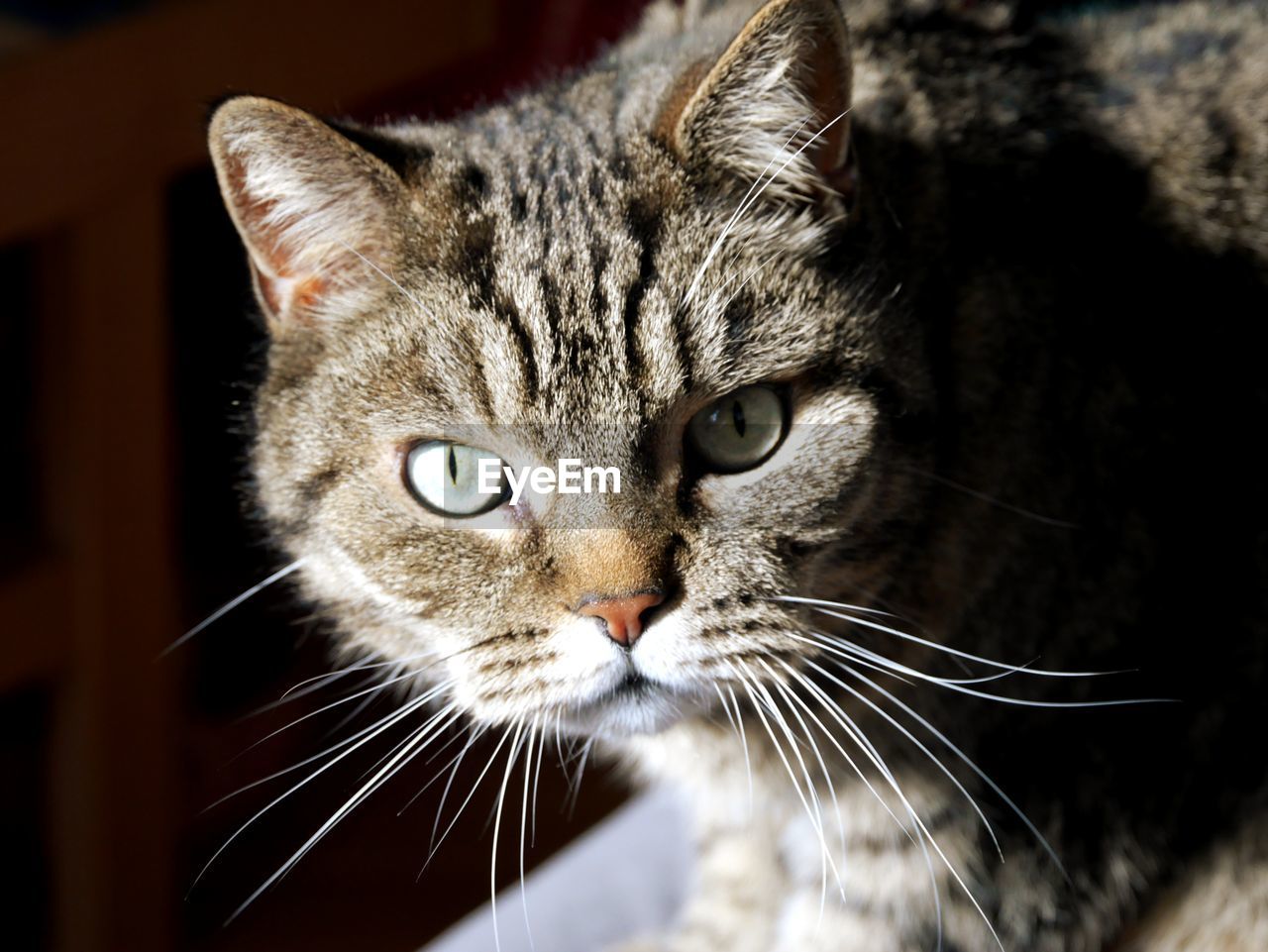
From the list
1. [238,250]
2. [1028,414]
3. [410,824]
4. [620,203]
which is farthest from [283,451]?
[410,824]

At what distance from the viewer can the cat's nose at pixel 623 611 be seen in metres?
0.80

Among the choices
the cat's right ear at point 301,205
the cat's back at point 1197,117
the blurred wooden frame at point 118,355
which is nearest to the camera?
the cat's right ear at point 301,205

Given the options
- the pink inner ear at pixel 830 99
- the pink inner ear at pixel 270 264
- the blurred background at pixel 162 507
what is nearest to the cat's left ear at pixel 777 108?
the pink inner ear at pixel 830 99

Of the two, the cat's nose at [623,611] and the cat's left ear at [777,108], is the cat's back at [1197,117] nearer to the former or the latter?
the cat's left ear at [777,108]

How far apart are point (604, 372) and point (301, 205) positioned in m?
0.20

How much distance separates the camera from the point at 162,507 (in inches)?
59.7

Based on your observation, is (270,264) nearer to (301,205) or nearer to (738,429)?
(301,205)

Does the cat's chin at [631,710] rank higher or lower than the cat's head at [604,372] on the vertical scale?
lower

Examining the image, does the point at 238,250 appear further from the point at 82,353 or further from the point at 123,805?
the point at 123,805

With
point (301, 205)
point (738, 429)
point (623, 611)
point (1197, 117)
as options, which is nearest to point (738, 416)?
point (738, 429)

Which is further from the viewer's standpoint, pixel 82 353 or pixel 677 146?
pixel 82 353

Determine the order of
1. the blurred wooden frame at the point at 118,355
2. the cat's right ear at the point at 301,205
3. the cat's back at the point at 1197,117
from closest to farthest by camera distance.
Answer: the cat's right ear at the point at 301,205, the cat's back at the point at 1197,117, the blurred wooden frame at the point at 118,355

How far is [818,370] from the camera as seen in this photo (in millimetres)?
848

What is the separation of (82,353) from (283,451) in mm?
593
